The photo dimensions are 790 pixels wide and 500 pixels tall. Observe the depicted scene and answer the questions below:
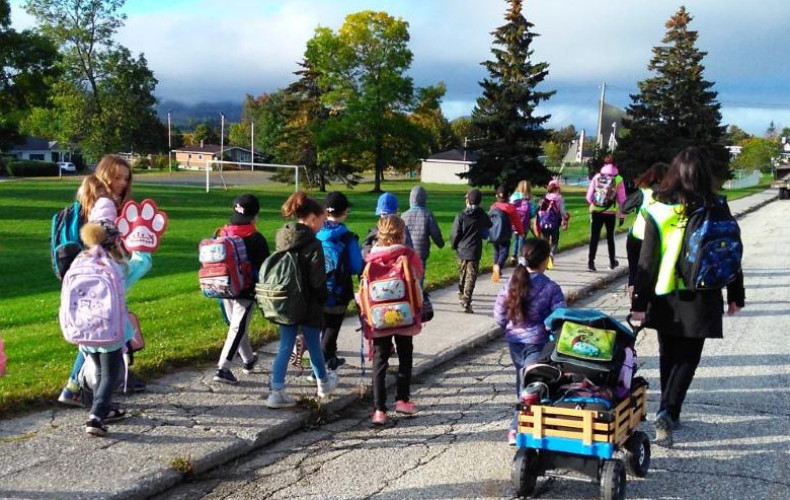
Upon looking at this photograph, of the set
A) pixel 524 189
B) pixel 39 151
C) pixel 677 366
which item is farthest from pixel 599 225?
pixel 39 151

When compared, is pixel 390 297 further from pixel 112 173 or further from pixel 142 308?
pixel 142 308

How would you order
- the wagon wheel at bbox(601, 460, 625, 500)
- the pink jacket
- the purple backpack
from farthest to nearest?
the pink jacket, the purple backpack, the wagon wheel at bbox(601, 460, 625, 500)

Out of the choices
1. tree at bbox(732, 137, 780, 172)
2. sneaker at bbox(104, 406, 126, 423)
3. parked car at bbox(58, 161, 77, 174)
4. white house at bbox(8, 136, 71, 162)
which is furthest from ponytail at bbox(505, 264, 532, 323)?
white house at bbox(8, 136, 71, 162)

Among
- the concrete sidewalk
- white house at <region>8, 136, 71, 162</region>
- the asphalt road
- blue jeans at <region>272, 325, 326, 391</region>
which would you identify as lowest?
the asphalt road

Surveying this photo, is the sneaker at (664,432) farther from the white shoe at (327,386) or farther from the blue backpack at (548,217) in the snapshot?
the blue backpack at (548,217)

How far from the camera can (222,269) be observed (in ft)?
19.7

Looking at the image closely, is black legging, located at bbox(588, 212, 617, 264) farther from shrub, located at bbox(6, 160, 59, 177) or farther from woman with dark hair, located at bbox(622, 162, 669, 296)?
shrub, located at bbox(6, 160, 59, 177)

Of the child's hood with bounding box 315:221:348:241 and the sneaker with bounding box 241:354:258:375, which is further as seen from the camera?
the sneaker with bounding box 241:354:258:375

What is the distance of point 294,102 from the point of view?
63.2 metres

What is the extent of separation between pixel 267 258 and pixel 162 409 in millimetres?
1389

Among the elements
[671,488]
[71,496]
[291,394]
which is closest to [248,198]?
[291,394]

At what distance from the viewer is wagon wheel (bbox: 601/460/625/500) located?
4.14 m

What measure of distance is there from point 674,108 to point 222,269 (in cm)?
5786

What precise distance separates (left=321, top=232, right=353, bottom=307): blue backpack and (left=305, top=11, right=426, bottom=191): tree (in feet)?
170
